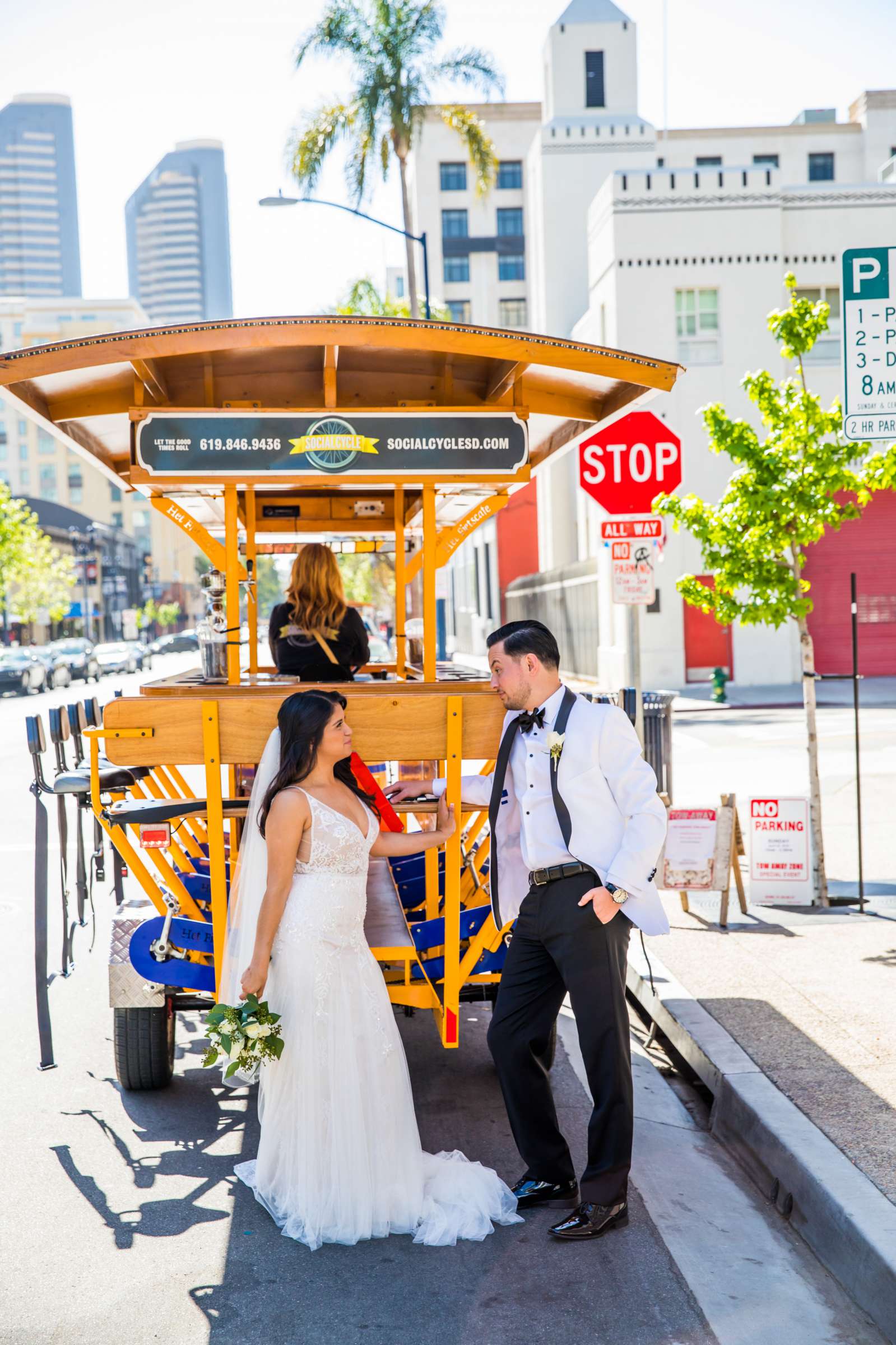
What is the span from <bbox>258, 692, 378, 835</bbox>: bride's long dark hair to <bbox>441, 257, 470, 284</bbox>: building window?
60862 mm

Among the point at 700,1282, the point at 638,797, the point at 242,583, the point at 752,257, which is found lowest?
the point at 700,1282

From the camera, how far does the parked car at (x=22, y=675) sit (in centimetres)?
3975

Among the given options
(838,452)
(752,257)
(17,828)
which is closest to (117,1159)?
(838,452)

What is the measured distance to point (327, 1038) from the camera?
14.2 feet

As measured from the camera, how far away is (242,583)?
835cm

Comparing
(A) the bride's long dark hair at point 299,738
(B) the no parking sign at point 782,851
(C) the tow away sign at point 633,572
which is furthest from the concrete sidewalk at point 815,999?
(A) the bride's long dark hair at point 299,738

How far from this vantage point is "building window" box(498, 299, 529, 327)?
6338 cm

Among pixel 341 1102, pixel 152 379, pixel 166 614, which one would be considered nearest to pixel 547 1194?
pixel 341 1102

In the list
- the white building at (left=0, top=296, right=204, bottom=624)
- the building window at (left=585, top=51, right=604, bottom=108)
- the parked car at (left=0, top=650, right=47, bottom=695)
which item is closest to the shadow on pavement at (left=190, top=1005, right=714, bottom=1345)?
the parked car at (left=0, top=650, right=47, bottom=695)

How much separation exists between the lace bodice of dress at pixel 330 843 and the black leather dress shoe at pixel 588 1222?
136cm

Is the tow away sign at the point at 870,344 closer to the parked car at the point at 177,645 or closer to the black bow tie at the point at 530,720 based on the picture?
the black bow tie at the point at 530,720

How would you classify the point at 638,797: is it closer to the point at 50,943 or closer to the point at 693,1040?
the point at 693,1040

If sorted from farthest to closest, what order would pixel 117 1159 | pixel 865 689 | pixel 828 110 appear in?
Result: pixel 828 110, pixel 865 689, pixel 117 1159

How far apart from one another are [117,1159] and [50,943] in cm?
374
